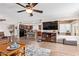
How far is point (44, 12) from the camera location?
65.0 inches

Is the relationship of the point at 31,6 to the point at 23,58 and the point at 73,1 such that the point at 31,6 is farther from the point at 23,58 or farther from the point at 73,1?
the point at 23,58

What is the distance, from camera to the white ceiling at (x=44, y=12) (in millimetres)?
1615

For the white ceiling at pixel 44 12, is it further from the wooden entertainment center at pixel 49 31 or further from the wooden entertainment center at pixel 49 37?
the wooden entertainment center at pixel 49 37

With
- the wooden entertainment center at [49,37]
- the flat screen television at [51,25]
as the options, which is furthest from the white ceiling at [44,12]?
the wooden entertainment center at [49,37]

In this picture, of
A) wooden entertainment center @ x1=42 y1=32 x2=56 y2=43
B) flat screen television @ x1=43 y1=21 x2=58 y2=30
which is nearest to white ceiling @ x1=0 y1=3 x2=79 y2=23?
flat screen television @ x1=43 y1=21 x2=58 y2=30

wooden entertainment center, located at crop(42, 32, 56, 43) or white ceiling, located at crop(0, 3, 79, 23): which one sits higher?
white ceiling, located at crop(0, 3, 79, 23)

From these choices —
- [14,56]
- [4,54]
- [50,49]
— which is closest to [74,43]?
[50,49]

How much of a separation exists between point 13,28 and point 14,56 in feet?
1.40

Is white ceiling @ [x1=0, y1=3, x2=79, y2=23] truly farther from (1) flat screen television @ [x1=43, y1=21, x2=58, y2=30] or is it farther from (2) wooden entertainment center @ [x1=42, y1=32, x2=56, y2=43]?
(2) wooden entertainment center @ [x1=42, y1=32, x2=56, y2=43]

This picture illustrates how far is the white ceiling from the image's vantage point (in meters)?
1.62

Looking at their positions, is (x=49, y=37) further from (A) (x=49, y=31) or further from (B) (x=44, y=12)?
(B) (x=44, y=12)

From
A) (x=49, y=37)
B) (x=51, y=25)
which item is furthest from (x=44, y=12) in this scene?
(x=49, y=37)

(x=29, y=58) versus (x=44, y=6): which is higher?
(x=44, y=6)

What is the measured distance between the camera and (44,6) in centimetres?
165
